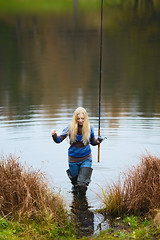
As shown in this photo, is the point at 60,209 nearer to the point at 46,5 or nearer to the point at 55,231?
the point at 55,231

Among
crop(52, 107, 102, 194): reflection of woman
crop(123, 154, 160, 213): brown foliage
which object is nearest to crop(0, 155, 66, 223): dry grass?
crop(123, 154, 160, 213): brown foliage

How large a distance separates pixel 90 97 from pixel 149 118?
5.73 meters

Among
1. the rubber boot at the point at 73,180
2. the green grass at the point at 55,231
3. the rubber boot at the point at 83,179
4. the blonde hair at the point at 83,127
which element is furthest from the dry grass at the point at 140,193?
the rubber boot at the point at 73,180

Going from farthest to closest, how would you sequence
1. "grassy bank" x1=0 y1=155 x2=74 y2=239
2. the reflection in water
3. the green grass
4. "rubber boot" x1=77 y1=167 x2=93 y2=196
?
"rubber boot" x1=77 y1=167 x2=93 y2=196
the reflection in water
"grassy bank" x1=0 y1=155 x2=74 y2=239
the green grass

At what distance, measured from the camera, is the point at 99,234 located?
656 cm

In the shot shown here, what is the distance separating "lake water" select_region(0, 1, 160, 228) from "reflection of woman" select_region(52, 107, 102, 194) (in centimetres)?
31

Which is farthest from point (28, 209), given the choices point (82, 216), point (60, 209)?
point (82, 216)

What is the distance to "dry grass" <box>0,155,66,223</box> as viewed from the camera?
21.2 ft

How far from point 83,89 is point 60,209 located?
58.9 ft

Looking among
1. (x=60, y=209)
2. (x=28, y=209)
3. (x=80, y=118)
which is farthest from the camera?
(x=80, y=118)

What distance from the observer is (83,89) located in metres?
24.4

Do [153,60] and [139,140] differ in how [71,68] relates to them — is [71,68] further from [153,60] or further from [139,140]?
[139,140]

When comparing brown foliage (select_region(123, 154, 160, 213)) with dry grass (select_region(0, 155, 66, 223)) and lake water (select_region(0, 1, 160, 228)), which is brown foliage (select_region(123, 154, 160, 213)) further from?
lake water (select_region(0, 1, 160, 228))

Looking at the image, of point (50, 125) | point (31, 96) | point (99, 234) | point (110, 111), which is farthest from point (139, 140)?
point (31, 96)
